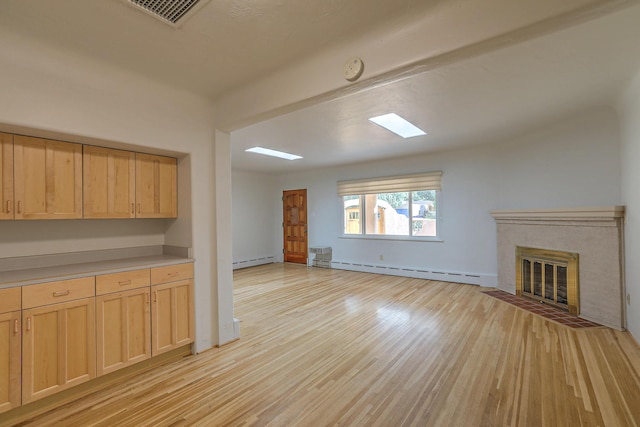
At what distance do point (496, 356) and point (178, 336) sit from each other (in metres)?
2.86

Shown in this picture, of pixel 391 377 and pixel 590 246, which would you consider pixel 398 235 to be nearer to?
pixel 590 246

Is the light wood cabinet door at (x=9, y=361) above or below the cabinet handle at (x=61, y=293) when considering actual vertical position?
below

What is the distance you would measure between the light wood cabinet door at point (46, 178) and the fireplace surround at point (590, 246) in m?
5.11

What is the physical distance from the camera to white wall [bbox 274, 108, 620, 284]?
11.5 ft

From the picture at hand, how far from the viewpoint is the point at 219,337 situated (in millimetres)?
2865

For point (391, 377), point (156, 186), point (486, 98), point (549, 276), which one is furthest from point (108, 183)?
point (549, 276)

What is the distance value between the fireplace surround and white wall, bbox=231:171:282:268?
5668 mm

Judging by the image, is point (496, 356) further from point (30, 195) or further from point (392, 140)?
point (30, 195)

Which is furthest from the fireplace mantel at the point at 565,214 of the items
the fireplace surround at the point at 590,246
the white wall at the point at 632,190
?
the white wall at the point at 632,190

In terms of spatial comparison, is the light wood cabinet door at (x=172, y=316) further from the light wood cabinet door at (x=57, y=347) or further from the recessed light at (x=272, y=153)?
the recessed light at (x=272, y=153)

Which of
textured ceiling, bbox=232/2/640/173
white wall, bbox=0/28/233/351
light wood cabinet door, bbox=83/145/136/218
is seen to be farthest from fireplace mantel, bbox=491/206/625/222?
light wood cabinet door, bbox=83/145/136/218

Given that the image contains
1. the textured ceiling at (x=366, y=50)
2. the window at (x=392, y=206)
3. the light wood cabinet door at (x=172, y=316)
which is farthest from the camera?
the window at (x=392, y=206)

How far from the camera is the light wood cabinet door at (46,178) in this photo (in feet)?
6.62

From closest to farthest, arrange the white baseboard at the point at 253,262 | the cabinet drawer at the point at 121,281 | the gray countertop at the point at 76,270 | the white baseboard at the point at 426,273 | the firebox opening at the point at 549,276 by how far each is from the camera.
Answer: the gray countertop at the point at 76,270, the cabinet drawer at the point at 121,281, the firebox opening at the point at 549,276, the white baseboard at the point at 426,273, the white baseboard at the point at 253,262
